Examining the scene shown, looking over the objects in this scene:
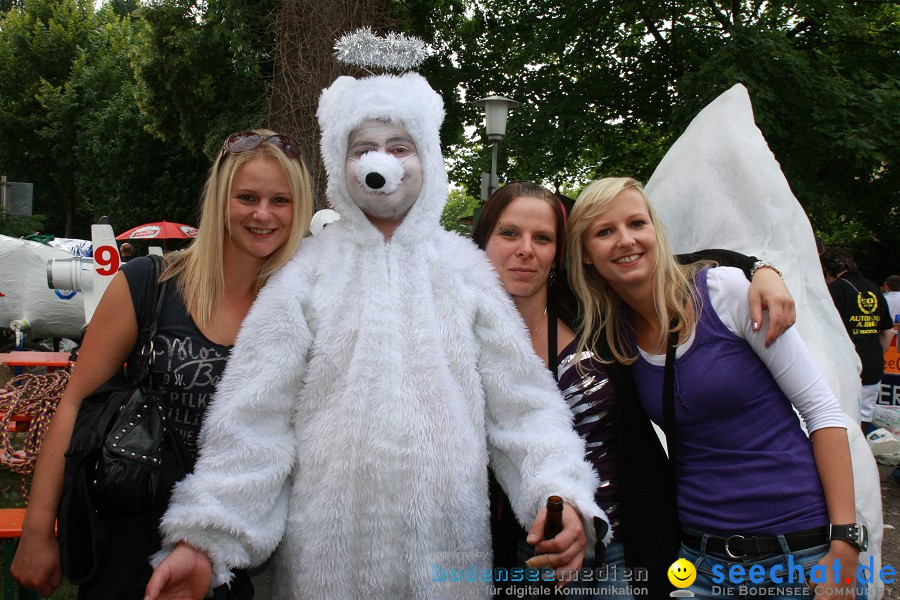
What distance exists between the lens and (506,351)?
1998mm

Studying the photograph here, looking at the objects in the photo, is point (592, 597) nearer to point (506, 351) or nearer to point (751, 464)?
point (751, 464)

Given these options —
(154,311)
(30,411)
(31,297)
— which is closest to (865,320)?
(154,311)

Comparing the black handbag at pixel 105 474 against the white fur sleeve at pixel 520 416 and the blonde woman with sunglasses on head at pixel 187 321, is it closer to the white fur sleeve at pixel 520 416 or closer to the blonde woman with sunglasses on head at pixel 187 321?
the blonde woman with sunglasses on head at pixel 187 321

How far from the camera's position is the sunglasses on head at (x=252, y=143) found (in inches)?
83.9

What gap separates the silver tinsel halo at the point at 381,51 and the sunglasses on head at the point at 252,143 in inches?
16.1

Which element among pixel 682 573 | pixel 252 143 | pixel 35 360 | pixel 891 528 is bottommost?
pixel 891 528

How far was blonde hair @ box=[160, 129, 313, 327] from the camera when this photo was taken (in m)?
2.01

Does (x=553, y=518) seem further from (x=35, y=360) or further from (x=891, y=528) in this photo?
(x=35, y=360)

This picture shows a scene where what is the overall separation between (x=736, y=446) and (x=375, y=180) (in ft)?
4.62

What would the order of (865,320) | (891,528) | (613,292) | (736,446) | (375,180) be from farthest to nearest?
(865,320) < (891,528) < (613,292) < (375,180) < (736,446)

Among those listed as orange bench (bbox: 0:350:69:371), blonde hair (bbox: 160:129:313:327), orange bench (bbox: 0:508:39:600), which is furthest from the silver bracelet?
orange bench (bbox: 0:350:69:371)

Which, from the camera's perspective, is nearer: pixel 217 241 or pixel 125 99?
pixel 217 241

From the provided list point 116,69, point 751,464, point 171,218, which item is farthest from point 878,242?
point 116,69

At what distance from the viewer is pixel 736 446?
6.28 feet
